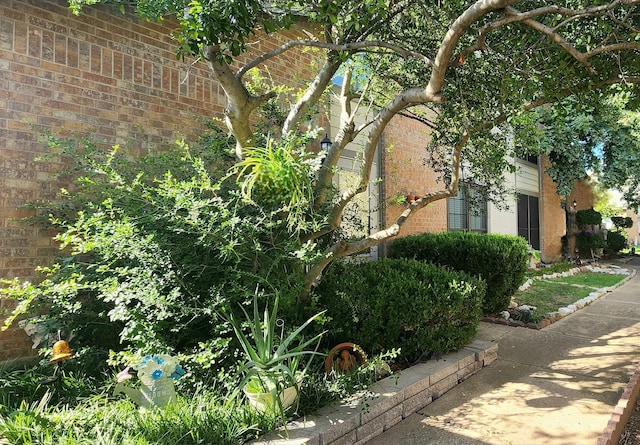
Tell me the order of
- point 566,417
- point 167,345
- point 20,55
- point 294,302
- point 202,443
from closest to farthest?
point 202,443, point 167,345, point 566,417, point 294,302, point 20,55

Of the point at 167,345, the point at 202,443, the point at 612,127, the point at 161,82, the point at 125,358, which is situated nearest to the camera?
the point at 202,443

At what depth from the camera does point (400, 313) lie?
4559 mm

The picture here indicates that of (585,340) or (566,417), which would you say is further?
(585,340)

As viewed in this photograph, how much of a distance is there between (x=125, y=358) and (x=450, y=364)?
10.3ft

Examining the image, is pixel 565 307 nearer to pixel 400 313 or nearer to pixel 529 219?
pixel 400 313

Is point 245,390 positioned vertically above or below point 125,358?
below

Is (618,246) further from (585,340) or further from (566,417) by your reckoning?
(566,417)

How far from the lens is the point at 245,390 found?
3.26 meters

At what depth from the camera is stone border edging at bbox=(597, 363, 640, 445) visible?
3172 millimetres

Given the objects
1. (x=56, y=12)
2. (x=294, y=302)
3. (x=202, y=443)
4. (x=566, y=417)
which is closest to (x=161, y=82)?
(x=56, y=12)

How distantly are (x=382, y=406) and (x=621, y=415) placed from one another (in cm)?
191

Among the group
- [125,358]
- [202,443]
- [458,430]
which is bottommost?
[458,430]

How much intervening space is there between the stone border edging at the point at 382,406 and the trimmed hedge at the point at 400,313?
9.9 inches

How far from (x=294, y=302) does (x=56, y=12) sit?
408 centimetres
